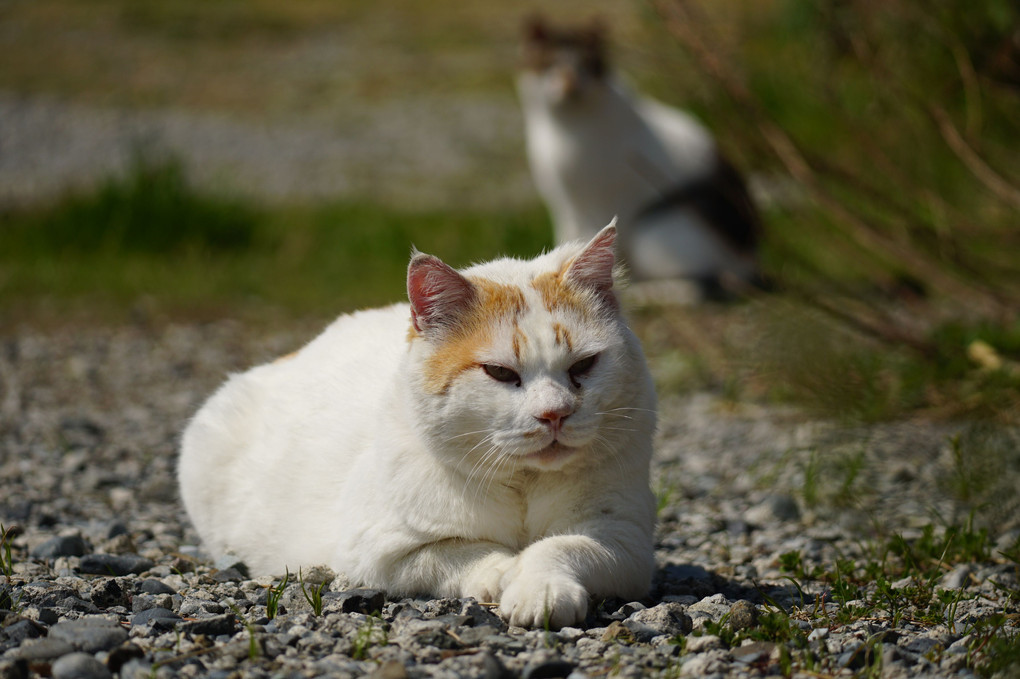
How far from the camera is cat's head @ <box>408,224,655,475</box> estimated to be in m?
2.28

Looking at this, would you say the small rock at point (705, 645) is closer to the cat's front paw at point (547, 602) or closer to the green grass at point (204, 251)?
the cat's front paw at point (547, 602)

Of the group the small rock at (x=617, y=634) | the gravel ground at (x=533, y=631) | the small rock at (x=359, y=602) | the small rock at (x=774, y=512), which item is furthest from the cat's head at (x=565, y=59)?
the small rock at (x=617, y=634)

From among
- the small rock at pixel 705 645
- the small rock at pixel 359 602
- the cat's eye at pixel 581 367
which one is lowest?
the small rock at pixel 705 645

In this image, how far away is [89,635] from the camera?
2156 millimetres

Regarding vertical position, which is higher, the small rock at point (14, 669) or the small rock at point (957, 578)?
the small rock at point (14, 669)

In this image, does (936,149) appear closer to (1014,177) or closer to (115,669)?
(1014,177)

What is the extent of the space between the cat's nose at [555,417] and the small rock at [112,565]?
4.44 ft

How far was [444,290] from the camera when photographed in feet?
7.97

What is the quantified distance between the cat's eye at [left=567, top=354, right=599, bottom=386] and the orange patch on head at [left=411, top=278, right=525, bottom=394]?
156 mm

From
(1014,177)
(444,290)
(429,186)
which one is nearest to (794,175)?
(1014,177)

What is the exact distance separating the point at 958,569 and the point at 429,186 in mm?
9331

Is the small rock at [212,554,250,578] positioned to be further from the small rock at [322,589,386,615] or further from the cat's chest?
the cat's chest

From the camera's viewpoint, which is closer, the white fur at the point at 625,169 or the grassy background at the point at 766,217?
the grassy background at the point at 766,217

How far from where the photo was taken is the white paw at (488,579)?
2.36 m
